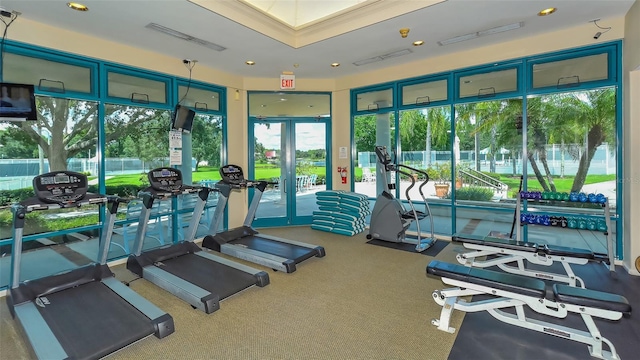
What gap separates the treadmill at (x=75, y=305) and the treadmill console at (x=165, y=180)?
0.63 metres

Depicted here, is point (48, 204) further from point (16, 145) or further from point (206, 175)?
point (206, 175)

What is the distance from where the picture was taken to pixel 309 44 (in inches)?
193

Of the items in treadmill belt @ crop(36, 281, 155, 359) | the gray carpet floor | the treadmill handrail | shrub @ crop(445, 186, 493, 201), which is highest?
the treadmill handrail

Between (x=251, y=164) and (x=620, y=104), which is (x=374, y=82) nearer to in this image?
(x=251, y=164)

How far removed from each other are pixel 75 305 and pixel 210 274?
1.31 m

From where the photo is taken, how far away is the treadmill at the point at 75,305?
2.51 m

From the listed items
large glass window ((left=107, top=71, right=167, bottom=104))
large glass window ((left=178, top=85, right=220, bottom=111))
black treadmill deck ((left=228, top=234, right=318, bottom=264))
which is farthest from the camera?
large glass window ((left=178, top=85, right=220, bottom=111))

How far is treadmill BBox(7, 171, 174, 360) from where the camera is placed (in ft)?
8.25

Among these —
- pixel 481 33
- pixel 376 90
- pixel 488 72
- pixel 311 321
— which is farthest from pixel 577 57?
pixel 311 321

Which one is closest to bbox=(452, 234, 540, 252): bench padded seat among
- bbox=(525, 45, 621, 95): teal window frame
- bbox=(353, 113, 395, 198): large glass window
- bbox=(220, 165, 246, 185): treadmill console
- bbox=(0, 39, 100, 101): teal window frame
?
bbox=(525, 45, 621, 95): teal window frame

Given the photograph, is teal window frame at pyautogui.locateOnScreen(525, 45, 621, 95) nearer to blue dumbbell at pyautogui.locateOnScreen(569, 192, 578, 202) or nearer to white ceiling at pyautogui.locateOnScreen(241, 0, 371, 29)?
blue dumbbell at pyautogui.locateOnScreen(569, 192, 578, 202)

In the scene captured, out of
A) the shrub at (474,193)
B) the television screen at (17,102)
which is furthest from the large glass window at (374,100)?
the television screen at (17,102)

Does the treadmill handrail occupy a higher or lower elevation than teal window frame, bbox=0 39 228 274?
lower

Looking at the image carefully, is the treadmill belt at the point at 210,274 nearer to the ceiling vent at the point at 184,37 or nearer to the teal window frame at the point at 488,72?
the ceiling vent at the point at 184,37
